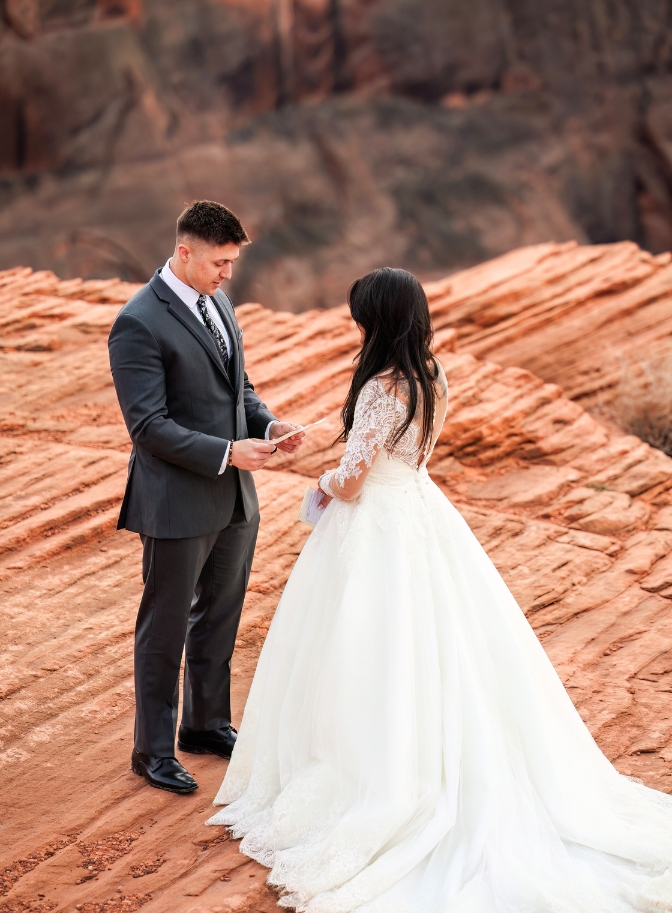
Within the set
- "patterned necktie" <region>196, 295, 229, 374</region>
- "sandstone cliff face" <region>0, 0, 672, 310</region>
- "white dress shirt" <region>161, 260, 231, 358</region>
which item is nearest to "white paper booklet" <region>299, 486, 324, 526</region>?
"patterned necktie" <region>196, 295, 229, 374</region>

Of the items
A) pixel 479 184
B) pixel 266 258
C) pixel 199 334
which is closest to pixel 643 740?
pixel 199 334

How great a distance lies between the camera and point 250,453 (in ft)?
10.4

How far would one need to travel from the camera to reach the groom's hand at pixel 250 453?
317 centimetres

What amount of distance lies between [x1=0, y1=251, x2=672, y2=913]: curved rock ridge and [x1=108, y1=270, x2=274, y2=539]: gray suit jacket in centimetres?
105

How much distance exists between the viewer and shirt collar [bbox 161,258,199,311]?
3285 millimetres

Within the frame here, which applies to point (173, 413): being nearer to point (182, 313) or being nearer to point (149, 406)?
point (149, 406)

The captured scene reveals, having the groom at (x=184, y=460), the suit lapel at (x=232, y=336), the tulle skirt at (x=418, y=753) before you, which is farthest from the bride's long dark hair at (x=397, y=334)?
the suit lapel at (x=232, y=336)

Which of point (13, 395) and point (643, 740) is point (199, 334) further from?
point (13, 395)

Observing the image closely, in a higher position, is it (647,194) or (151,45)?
(151,45)

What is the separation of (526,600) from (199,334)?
267 centimetres

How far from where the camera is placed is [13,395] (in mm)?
6219

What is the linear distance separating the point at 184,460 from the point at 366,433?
2.17 feet

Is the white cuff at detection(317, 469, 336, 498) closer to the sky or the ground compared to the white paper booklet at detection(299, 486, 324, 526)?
closer to the sky

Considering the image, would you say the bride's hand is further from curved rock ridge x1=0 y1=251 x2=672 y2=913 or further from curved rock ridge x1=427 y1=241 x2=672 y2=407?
curved rock ridge x1=427 y1=241 x2=672 y2=407
